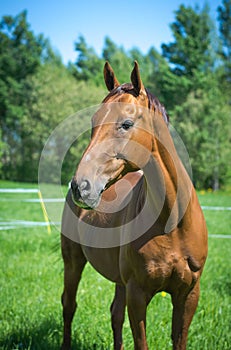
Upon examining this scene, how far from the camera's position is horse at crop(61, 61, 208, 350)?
Result: 6.10 feet

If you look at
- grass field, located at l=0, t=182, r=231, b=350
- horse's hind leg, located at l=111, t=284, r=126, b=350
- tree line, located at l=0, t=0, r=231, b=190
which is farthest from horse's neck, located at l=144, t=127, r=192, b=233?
tree line, located at l=0, t=0, r=231, b=190

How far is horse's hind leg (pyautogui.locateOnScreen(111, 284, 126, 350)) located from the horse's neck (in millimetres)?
1123

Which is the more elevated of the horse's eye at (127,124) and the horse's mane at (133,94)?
the horse's mane at (133,94)

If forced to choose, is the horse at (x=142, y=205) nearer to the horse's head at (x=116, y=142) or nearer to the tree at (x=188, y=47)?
the horse's head at (x=116, y=142)

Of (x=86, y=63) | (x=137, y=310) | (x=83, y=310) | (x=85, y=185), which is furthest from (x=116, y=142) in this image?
(x=86, y=63)

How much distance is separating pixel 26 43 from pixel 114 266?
35089 millimetres

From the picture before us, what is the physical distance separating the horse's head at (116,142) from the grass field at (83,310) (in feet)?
5.92

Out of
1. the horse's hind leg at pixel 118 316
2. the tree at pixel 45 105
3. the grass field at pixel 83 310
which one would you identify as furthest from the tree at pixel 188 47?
the horse's hind leg at pixel 118 316

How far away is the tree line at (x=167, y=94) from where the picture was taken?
2756cm

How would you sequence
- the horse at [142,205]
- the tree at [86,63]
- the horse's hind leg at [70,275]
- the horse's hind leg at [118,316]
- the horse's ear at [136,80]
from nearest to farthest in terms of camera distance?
1. the horse at [142,205]
2. the horse's ear at [136,80]
3. the horse's hind leg at [118,316]
4. the horse's hind leg at [70,275]
5. the tree at [86,63]

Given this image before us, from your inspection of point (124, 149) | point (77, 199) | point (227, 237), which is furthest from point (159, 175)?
point (227, 237)

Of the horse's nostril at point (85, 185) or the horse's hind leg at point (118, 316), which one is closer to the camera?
the horse's nostril at point (85, 185)

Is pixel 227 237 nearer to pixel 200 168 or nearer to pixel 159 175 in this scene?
pixel 159 175

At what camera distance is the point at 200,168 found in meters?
27.0
